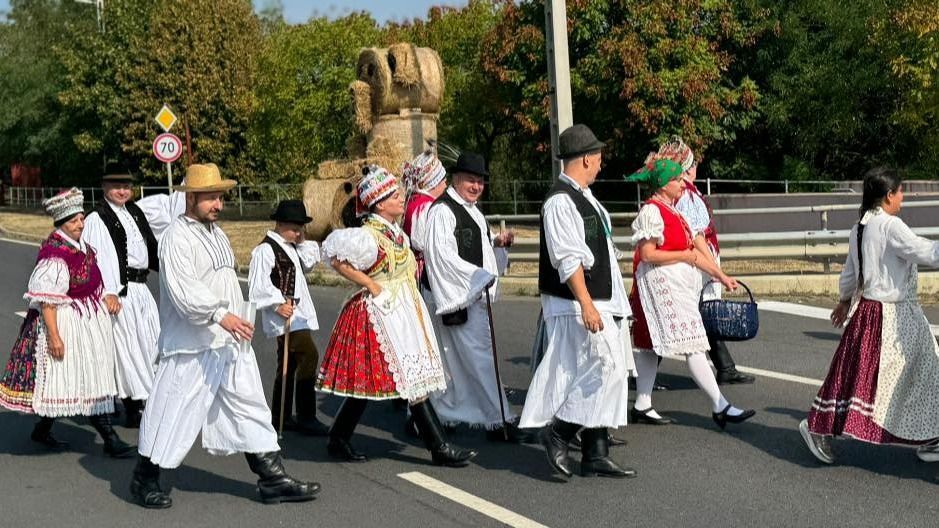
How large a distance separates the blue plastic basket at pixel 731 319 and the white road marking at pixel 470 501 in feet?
7.89

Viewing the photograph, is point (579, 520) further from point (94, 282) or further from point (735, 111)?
point (735, 111)

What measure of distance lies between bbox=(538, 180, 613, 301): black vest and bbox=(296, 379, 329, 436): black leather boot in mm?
2383

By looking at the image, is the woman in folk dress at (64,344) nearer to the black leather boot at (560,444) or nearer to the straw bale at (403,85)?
the black leather boot at (560,444)

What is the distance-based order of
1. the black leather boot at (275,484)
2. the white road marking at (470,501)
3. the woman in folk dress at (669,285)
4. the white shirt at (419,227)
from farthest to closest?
the white shirt at (419,227) → the woman in folk dress at (669,285) → the black leather boot at (275,484) → the white road marking at (470,501)

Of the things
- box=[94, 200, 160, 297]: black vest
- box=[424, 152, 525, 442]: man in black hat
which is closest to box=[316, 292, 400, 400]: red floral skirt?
box=[424, 152, 525, 442]: man in black hat

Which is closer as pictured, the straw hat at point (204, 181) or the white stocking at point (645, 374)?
the straw hat at point (204, 181)

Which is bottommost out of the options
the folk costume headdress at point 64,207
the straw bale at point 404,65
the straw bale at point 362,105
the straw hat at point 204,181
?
the folk costume headdress at point 64,207

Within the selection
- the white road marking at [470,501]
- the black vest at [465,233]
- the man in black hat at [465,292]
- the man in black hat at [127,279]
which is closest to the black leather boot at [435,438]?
the white road marking at [470,501]

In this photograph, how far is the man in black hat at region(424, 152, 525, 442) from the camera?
7730 millimetres

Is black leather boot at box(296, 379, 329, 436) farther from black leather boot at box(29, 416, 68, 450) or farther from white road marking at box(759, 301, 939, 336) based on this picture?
white road marking at box(759, 301, 939, 336)

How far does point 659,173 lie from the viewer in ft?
25.8

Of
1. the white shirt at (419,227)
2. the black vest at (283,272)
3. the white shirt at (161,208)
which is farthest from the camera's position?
the white shirt at (161,208)

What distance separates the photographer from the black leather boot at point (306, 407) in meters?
8.48

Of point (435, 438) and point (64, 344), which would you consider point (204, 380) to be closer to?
point (435, 438)
